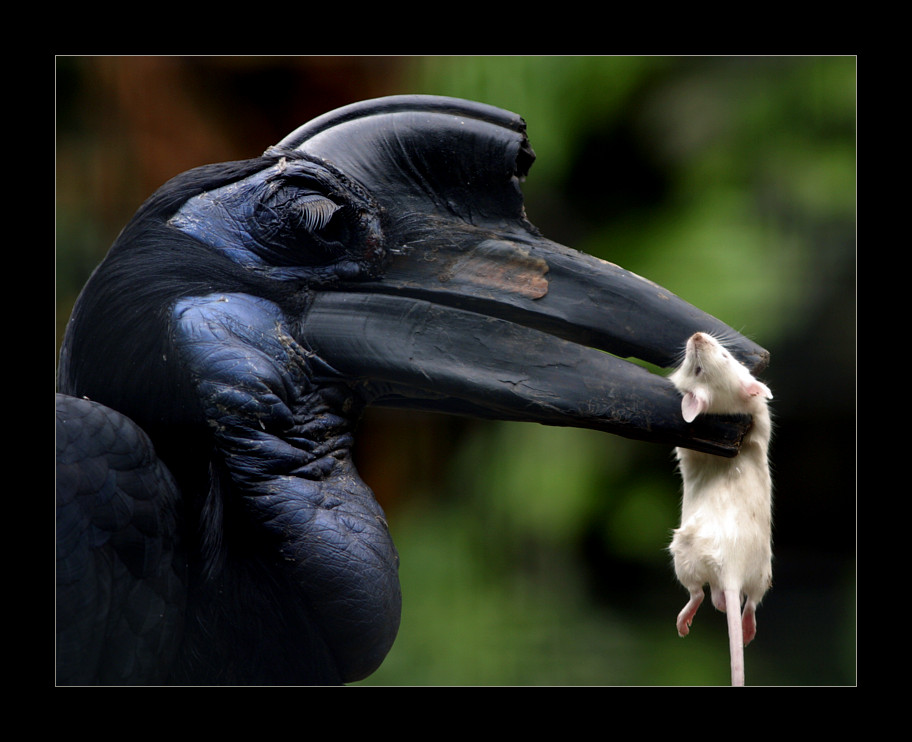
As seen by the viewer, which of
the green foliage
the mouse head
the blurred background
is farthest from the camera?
the green foliage

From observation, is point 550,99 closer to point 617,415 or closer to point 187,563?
point 617,415

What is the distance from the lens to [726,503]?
102 cm

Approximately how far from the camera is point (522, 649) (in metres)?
2.00

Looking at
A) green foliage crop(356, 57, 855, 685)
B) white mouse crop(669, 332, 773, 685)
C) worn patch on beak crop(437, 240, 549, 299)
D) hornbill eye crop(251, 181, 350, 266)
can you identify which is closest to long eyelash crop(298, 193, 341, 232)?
hornbill eye crop(251, 181, 350, 266)

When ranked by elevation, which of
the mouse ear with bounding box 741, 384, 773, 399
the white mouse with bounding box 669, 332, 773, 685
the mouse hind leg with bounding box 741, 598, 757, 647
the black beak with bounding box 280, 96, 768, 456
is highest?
the black beak with bounding box 280, 96, 768, 456

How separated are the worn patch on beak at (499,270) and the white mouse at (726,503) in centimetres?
18

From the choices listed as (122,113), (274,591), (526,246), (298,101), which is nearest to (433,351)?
(526,246)

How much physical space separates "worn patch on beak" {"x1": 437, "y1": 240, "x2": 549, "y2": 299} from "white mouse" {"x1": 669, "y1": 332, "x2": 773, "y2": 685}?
18 cm

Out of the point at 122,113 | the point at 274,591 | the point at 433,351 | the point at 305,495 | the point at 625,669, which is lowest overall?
the point at 625,669

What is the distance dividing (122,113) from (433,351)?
2.33 feet

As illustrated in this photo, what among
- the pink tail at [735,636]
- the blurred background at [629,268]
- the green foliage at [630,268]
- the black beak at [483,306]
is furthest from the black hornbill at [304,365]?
the green foliage at [630,268]

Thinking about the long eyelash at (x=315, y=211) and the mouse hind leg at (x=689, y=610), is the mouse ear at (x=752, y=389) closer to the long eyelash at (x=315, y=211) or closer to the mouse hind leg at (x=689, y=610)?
the mouse hind leg at (x=689, y=610)

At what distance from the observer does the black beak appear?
102 cm

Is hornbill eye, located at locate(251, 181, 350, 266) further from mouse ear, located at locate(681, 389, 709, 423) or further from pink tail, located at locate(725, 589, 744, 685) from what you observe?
pink tail, located at locate(725, 589, 744, 685)
